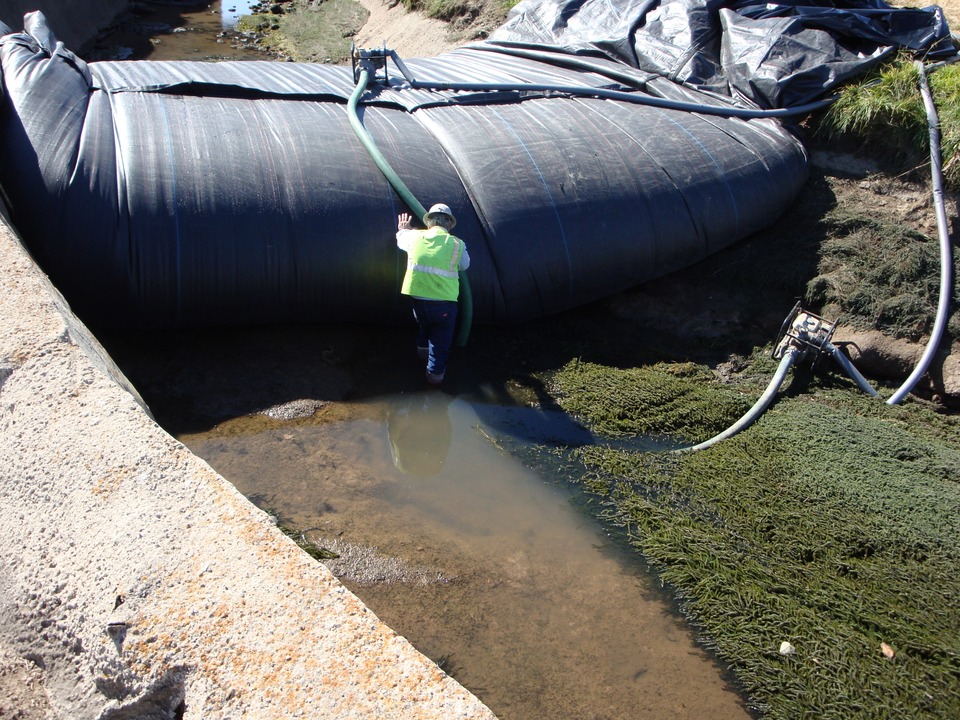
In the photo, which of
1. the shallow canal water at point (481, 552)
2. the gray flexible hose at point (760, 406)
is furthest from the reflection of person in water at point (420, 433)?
the gray flexible hose at point (760, 406)

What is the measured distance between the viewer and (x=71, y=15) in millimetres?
10812

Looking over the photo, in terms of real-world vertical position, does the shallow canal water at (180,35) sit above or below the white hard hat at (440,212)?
below

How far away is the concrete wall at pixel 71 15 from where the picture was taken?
9461mm

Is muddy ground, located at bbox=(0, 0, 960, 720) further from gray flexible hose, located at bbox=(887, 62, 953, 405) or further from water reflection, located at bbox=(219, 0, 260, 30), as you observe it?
water reflection, located at bbox=(219, 0, 260, 30)

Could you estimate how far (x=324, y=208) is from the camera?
4.67 m

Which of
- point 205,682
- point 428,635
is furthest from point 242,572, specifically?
point 428,635

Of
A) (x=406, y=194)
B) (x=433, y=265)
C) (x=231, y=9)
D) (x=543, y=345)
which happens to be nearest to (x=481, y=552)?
Answer: (x=433, y=265)

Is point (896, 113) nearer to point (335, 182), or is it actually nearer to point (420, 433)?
point (335, 182)

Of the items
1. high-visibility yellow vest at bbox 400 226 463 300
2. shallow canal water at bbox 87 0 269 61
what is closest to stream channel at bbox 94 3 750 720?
high-visibility yellow vest at bbox 400 226 463 300

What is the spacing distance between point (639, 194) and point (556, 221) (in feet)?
2.09

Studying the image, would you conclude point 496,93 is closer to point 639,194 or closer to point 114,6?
point 639,194

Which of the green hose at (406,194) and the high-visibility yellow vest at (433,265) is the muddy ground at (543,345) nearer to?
the green hose at (406,194)

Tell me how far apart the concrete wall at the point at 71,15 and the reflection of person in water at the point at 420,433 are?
781 centimetres

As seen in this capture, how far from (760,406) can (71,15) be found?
34.3ft
